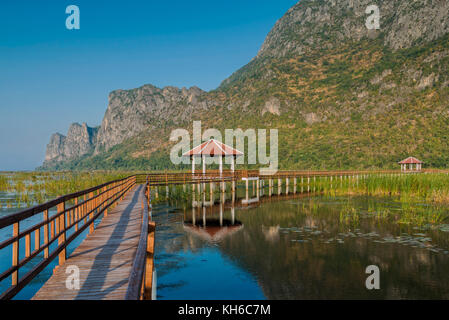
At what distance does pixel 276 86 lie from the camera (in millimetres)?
116125

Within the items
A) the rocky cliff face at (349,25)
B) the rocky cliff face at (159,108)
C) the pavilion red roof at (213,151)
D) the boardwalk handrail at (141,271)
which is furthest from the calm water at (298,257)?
the rocky cliff face at (159,108)

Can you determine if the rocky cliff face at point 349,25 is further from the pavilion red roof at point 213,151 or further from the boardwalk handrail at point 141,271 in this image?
the boardwalk handrail at point 141,271

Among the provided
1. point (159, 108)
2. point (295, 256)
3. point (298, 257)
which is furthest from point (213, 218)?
point (159, 108)

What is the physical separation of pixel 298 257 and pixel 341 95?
95.9 meters

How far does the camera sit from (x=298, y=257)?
1326 centimetres

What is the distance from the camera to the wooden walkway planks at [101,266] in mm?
5891

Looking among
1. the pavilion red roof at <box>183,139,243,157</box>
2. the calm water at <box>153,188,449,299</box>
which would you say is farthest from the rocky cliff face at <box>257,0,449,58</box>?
the calm water at <box>153,188,449,299</box>

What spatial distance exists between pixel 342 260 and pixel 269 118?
9464 centimetres

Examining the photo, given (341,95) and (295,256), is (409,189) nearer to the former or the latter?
(295,256)

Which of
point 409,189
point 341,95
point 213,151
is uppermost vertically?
point 341,95

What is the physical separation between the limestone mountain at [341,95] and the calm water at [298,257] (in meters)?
59.5

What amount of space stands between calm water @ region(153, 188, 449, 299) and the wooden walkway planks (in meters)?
1.90

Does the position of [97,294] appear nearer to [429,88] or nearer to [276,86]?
[429,88]

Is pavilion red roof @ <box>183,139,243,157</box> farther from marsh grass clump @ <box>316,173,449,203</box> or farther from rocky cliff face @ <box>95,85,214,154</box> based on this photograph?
rocky cliff face @ <box>95,85,214,154</box>
